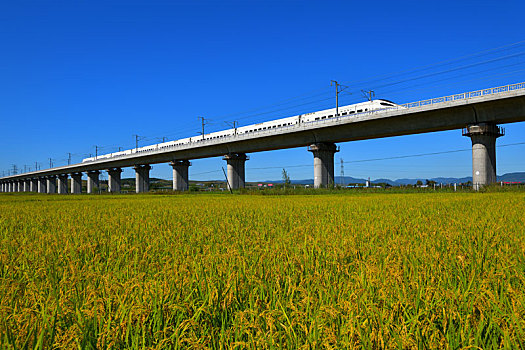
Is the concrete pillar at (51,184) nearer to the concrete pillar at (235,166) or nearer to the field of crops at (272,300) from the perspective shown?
the concrete pillar at (235,166)

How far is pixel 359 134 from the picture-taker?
42.6 m

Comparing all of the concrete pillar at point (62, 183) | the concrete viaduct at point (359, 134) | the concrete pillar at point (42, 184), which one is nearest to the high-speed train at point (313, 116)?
the concrete viaduct at point (359, 134)

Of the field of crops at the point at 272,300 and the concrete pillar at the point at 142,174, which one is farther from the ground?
the concrete pillar at the point at 142,174

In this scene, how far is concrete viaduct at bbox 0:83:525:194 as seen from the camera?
32688 mm

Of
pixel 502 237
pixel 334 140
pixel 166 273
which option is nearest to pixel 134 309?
pixel 166 273

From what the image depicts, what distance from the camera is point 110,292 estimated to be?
2.03 metres

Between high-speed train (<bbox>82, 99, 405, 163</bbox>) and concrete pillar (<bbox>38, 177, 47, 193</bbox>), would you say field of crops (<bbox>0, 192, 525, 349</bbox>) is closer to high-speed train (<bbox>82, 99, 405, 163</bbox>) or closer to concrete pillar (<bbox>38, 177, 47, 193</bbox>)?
high-speed train (<bbox>82, 99, 405, 163</bbox>)

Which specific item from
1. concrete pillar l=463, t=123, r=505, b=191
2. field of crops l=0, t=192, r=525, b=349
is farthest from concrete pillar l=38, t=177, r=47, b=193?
field of crops l=0, t=192, r=525, b=349

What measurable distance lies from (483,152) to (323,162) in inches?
741

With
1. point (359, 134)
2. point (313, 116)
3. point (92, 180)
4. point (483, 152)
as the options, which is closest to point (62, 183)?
point (92, 180)

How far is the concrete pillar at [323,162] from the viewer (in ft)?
153

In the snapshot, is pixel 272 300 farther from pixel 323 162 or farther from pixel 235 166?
pixel 235 166

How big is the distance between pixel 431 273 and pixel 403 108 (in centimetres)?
3822

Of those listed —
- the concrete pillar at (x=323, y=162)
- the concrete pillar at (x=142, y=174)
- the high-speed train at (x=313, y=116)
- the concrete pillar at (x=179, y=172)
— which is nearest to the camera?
the high-speed train at (x=313, y=116)
